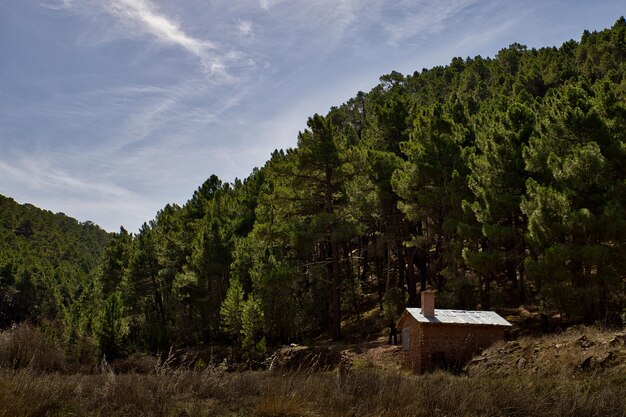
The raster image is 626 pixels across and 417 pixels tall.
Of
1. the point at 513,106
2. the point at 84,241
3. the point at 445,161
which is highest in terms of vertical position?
the point at 84,241

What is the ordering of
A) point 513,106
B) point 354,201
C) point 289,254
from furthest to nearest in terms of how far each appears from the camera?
point 289,254, point 354,201, point 513,106

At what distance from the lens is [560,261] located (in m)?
18.2

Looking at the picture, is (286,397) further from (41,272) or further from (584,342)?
(41,272)

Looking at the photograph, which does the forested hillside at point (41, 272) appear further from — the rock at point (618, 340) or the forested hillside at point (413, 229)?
the rock at point (618, 340)

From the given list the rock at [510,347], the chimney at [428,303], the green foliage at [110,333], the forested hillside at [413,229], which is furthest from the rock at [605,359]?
the green foliage at [110,333]

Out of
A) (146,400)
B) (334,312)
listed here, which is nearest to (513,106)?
(334,312)

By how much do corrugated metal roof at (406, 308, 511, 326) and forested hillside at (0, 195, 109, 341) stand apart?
18.0m

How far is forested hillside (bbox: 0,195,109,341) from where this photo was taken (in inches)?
2150

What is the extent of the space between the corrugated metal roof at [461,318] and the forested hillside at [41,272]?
59.1 feet

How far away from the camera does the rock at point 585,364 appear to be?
42.1ft

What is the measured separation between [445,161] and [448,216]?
312cm

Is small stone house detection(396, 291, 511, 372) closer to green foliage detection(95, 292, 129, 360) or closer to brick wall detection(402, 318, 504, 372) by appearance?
brick wall detection(402, 318, 504, 372)

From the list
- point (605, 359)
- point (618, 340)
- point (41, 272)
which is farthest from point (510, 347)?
point (41, 272)

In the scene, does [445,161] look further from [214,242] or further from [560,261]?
[214,242]
